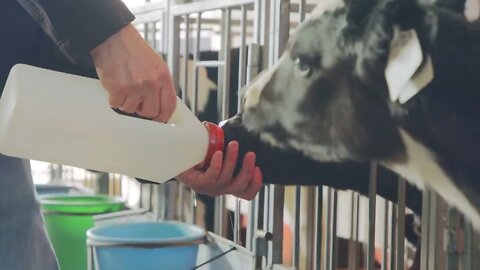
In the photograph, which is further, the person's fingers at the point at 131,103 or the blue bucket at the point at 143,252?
the blue bucket at the point at 143,252

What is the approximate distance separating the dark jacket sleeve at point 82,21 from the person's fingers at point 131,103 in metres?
0.06

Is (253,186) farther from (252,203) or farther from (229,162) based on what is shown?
(252,203)

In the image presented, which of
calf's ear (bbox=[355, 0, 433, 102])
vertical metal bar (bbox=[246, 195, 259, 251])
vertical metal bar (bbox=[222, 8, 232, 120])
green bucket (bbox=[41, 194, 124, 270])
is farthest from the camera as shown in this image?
green bucket (bbox=[41, 194, 124, 270])

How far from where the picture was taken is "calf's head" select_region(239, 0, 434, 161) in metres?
0.97

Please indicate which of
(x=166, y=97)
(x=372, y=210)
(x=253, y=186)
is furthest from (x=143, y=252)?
(x=166, y=97)

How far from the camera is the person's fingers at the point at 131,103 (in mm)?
745

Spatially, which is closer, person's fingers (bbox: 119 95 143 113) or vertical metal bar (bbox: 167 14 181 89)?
person's fingers (bbox: 119 95 143 113)

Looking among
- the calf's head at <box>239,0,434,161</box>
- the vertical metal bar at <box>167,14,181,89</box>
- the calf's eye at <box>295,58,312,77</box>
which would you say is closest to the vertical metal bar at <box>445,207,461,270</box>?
the calf's head at <box>239,0,434,161</box>

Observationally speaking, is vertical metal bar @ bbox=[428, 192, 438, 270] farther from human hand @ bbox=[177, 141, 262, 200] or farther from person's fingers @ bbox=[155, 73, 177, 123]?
person's fingers @ bbox=[155, 73, 177, 123]

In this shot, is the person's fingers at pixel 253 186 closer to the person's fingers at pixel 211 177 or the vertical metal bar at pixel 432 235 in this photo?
the person's fingers at pixel 211 177

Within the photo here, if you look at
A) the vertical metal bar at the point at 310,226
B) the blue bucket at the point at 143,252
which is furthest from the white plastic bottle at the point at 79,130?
the vertical metal bar at the point at 310,226

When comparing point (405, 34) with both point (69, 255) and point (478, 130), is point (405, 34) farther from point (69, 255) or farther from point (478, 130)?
point (69, 255)

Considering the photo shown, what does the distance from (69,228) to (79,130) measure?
4.04ft

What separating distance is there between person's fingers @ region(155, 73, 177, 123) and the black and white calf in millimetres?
310
